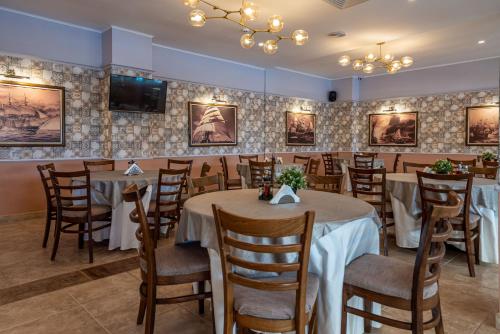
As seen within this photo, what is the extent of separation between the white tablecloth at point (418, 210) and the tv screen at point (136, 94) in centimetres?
441

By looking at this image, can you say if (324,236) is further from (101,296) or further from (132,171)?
(132,171)

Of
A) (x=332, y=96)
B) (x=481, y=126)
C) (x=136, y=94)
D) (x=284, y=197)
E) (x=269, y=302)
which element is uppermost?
(x=332, y=96)

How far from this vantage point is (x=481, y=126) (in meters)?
8.42

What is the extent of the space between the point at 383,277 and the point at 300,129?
850 cm

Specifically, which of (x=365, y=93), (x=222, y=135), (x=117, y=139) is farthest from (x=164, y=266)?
(x=365, y=93)

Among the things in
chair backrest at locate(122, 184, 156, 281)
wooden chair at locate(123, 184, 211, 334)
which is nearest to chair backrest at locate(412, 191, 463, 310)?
wooden chair at locate(123, 184, 211, 334)

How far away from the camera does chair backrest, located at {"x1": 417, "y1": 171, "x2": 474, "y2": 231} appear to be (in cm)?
334

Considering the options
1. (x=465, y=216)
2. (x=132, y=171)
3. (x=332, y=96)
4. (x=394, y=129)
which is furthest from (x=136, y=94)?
(x=394, y=129)

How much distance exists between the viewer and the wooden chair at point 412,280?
5.68 ft

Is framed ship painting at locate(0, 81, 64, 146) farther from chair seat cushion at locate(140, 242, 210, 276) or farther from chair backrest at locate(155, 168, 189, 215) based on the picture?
chair seat cushion at locate(140, 242, 210, 276)

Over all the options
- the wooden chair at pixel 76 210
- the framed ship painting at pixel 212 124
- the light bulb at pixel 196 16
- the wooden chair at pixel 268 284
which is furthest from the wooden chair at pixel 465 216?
the framed ship painting at pixel 212 124

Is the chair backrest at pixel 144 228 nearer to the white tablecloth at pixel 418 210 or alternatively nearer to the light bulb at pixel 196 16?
the light bulb at pixel 196 16

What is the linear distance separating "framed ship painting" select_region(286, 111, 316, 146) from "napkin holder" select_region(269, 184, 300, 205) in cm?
741

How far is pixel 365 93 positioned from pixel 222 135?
511 centimetres
